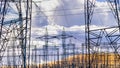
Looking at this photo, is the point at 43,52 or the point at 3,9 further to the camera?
the point at 43,52

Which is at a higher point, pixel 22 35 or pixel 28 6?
pixel 28 6

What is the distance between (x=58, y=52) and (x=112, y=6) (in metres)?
48.0

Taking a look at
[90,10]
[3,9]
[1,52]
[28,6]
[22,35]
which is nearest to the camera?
[3,9]

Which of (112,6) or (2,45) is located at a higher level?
(112,6)

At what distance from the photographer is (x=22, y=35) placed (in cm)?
2594

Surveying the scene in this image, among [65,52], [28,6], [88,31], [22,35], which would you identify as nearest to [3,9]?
[28,6]

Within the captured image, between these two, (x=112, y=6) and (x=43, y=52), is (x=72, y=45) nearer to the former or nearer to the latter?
(x=43, y=52)

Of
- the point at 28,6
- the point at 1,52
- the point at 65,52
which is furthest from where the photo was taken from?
the point at 65,52

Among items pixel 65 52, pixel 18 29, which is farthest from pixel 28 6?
pixel 65 52

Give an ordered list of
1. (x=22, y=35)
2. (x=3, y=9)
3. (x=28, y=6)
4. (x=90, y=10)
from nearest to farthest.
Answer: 1. (x=3, y=9)
2. (x=28, y=6)
3. (x=22, y=35)
4. (x=90, y=10)

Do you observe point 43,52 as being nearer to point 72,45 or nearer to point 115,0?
point 72,45

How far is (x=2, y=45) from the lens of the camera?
21875 mm

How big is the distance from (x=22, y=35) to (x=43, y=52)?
4481 cm

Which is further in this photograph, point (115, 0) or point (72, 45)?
point (72, 45)
